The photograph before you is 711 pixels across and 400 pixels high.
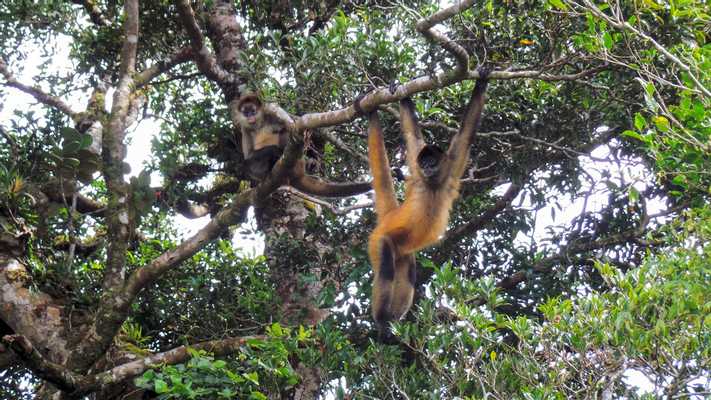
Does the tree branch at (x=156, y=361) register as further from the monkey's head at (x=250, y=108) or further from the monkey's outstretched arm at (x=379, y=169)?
the monkey's head at (x=250, y=108)

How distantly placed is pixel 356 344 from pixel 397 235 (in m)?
1.12

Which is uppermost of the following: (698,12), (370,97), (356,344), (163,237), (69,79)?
(69,79)

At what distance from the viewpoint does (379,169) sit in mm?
6762

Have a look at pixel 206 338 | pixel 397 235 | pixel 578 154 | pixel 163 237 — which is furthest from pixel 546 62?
pixel 163 237

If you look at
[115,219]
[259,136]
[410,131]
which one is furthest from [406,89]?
[259,136]

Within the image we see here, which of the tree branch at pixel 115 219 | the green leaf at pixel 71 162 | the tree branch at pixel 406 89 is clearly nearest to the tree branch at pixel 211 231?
the tree branch at pixel 115 219

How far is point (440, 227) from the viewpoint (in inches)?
270

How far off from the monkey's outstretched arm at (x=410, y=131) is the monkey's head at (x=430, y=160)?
6 centimetres

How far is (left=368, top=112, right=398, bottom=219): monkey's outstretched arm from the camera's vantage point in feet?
21.4

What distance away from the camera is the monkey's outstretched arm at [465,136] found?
6.00m

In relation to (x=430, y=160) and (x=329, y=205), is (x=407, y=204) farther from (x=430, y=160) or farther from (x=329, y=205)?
(x=329, y=205)

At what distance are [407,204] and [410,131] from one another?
2.43 feet

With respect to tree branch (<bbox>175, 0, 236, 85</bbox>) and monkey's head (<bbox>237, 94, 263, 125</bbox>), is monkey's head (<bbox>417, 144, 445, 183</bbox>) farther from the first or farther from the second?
tree branch (<bbox>175, 0, 236, 85</bbox>)

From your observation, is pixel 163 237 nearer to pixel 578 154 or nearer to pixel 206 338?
pixel 206 338
